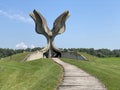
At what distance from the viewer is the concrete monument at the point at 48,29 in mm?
49375

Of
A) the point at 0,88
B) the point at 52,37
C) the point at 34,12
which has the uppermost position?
the point at 34,12

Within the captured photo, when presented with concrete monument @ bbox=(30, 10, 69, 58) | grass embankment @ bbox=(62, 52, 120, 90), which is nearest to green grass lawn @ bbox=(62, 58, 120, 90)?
grass embankment @ bbox=(62, 52, 120, 90)

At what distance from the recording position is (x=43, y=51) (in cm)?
5006

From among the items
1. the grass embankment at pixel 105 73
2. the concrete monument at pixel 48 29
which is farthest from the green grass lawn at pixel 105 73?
the concrete monument at pixel 48 29

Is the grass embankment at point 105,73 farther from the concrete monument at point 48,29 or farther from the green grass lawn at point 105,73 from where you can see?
the concrete monument at point 48,29

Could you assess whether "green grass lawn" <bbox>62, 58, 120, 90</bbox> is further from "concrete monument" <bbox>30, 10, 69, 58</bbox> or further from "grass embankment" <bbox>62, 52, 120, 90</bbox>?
"concrete monument" <bbox>30, 10, 69, 58</bbox>

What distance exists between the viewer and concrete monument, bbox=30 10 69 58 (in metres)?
49.4

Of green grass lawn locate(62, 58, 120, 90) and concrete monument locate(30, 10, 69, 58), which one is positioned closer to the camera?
green grass lawn locate(62, 58, 120, 90)

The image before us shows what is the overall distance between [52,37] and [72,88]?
3844cm

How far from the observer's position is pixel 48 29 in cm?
5072

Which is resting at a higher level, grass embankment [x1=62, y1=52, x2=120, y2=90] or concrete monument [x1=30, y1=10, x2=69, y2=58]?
concrete monument [x1=30, y1=10, x2=69, y2=58]

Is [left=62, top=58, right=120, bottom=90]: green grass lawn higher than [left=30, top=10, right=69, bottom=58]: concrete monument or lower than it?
lower

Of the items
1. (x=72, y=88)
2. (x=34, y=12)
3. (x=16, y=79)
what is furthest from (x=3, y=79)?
(x=34, y=12)

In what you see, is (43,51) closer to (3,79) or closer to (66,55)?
(66,55)
